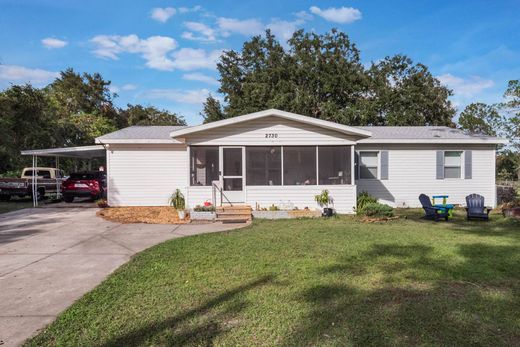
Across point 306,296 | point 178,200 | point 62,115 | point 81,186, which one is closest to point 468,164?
point 178,200

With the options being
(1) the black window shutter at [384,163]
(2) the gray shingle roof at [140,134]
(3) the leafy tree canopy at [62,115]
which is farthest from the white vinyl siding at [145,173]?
(3) the leafy tree canopy at [62,115]

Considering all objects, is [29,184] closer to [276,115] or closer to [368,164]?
[276,115]

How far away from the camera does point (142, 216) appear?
11406mm

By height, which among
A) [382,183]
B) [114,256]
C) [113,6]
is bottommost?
[114,256]

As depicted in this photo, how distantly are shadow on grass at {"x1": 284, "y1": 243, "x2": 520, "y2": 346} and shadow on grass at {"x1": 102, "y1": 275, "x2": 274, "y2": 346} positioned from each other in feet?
2.49

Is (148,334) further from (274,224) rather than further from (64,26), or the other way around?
(64,26)

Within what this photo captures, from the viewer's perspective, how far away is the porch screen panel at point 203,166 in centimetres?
1207

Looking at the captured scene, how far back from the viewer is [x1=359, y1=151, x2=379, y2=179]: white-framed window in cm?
1427

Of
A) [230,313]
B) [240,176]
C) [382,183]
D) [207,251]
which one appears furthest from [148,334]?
[382,183]

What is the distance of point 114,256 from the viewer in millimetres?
6367

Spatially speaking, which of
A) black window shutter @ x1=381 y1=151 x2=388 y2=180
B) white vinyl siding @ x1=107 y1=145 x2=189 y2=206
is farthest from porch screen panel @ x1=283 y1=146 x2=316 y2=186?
white vinyl siding @ x1=107 y1=145 x2=189 y2=206

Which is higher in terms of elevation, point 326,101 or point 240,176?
point 326,101

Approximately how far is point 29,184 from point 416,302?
1801 cm

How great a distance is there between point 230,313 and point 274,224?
6.33 m
